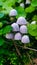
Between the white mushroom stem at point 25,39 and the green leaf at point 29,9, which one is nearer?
the white mushroom stem at point 25,39

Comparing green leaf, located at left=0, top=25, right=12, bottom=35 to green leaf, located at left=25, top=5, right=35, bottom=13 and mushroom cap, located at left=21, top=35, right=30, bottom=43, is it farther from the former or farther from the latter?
green leaf, located at left=25, top=5, right=35, bottom=13

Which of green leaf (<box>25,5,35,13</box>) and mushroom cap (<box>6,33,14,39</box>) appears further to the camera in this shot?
green leaf (<box>25,5,35,13</box>)

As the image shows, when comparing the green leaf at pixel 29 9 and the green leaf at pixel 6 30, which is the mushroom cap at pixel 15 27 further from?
the green leaf at pixel 29 9

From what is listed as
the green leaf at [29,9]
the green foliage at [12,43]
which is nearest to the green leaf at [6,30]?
the green foliage at [12,43]

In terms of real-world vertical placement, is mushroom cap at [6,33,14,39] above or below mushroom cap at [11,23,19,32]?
below

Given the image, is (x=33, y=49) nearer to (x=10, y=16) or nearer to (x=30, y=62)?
(x=30, y=62)

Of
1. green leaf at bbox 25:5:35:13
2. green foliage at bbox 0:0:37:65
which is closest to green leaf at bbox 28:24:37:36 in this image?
green foliage at bbox 0:0:37:65

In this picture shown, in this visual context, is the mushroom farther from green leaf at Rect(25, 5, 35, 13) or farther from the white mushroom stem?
green leaf at Rect(25, 5, 35, 13)

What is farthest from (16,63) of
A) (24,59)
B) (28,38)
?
(28,38)

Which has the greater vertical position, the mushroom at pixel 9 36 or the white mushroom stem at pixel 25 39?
the mushroom at pixel 9 36

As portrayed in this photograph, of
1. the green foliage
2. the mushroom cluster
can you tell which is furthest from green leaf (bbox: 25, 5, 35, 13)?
the mushroom cluster

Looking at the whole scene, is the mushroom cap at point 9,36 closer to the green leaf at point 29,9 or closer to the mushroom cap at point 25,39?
the mushroom cap at point 25,39
